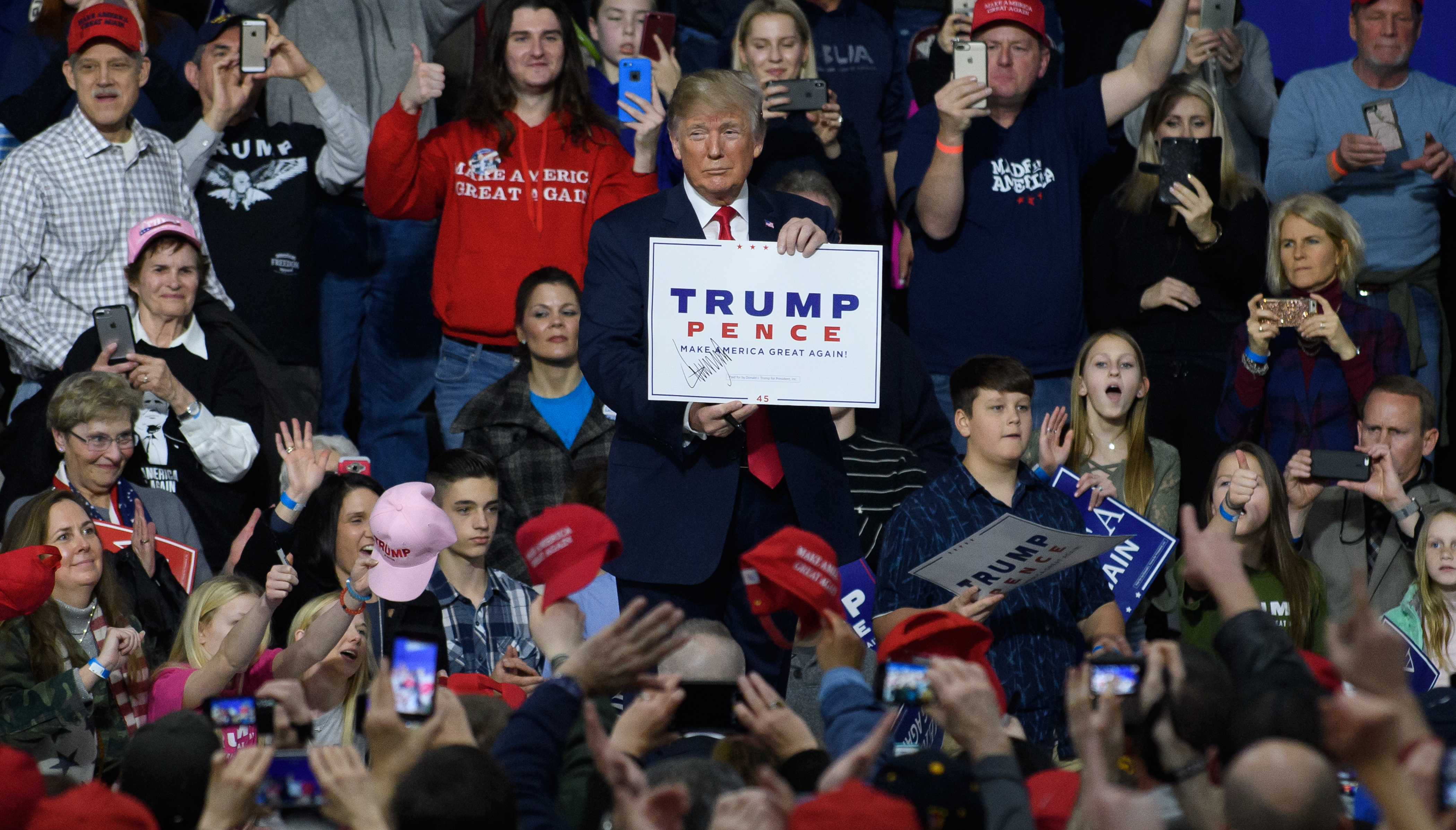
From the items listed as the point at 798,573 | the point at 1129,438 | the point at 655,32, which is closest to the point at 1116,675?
the point at 798,573

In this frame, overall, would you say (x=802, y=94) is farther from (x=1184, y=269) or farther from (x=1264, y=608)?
(x=1264, y=608)

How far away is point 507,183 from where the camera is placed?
23.2 ft

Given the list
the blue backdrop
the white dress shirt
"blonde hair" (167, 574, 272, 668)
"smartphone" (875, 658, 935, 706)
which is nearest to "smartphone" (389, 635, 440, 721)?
"smartphone" (875, 658, 935, 706)

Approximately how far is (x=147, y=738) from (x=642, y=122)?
4054 millimetres

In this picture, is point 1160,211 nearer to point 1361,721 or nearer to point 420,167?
point 420,167

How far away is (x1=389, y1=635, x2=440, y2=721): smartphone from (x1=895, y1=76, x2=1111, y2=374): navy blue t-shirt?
4.12 m

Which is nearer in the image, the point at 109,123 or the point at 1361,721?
the point at 1361,721

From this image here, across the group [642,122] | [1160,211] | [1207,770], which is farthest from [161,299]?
[1207,770]

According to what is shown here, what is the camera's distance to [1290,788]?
2.63 m

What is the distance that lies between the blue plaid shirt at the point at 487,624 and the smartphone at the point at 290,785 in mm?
1808

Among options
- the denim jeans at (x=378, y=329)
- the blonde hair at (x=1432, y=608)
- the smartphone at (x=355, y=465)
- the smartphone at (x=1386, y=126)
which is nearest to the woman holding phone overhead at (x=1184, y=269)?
the smartphone at (x=1386, y=126)

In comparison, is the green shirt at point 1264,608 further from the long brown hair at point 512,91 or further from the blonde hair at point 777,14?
the long brown hair at point 512,91

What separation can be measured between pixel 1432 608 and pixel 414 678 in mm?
3842

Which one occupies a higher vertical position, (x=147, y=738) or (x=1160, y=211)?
(x=1160, y=211)
